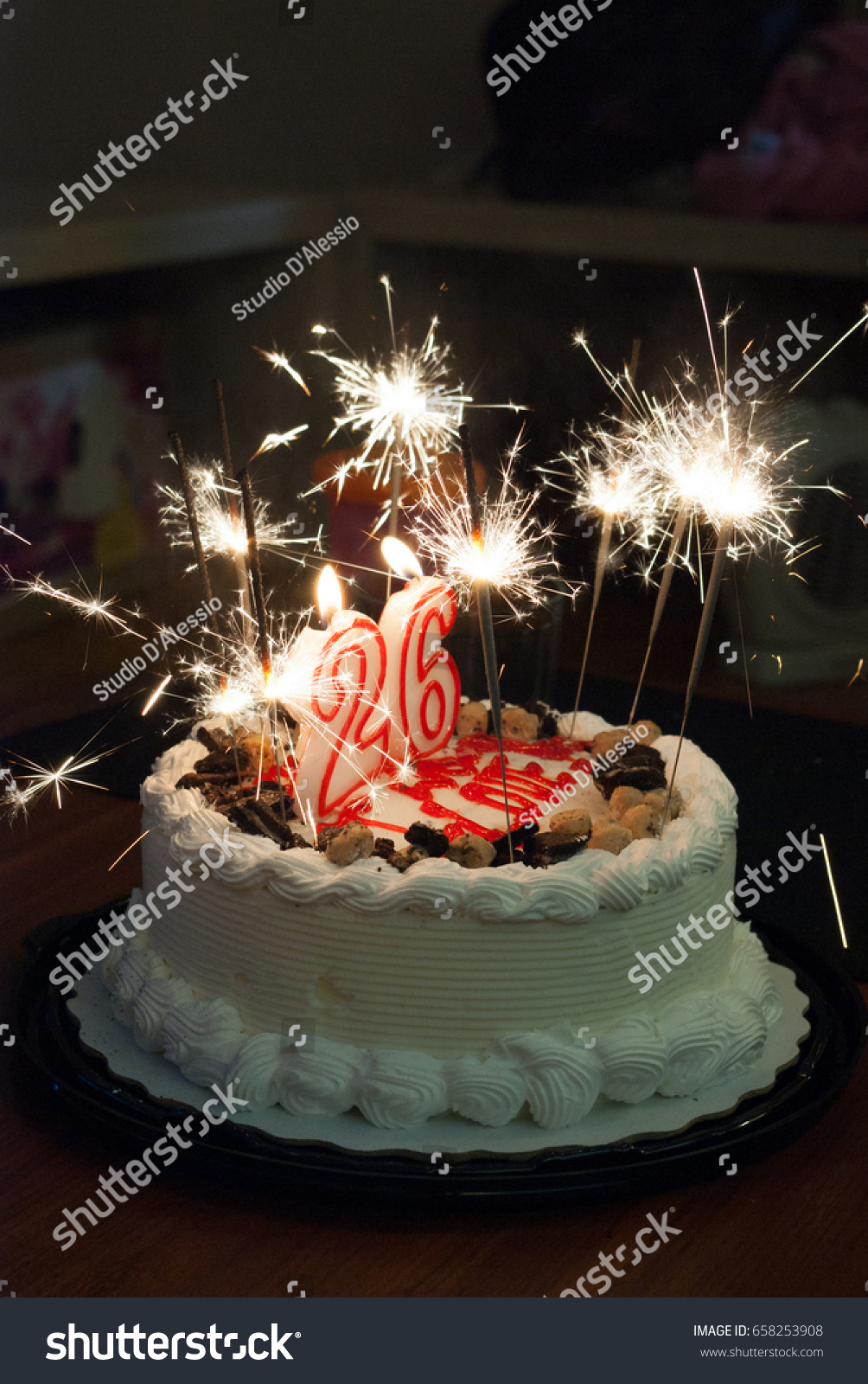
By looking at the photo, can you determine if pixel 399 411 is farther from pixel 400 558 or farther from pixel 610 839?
pixel 610 839

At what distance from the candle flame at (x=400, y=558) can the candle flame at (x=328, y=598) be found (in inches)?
4.6

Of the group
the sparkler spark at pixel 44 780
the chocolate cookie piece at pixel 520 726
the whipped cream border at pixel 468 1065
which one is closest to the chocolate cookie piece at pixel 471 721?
the chocolate cookie piece at pixel 520 726

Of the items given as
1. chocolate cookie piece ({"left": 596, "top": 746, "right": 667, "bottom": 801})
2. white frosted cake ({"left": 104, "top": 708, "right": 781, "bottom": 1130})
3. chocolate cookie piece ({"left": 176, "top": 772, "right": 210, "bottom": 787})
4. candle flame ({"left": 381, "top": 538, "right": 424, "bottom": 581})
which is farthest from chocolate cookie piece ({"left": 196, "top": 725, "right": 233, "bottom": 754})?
chocolate cookie piece ({"left": 596, "top": 746, "right": 667, "bottom": 801})

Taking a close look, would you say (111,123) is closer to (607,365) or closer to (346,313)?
(346,313)

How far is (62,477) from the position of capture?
4172mm

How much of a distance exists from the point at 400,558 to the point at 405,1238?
3.98 ft

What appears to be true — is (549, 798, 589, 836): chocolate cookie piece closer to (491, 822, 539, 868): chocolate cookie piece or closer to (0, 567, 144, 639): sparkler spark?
(491, 822, 539, 868): chocolate cookie piece

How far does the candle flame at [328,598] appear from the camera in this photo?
264 centimetres

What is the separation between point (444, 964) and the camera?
2.22 metres

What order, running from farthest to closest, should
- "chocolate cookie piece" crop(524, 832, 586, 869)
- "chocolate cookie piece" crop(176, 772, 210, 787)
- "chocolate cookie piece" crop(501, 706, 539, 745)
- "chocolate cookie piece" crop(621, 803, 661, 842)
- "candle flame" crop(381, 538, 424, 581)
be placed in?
"chocolate cookie piece" crop(501, 706, 539, 745)
"candle flame" crop(381, 538, 424, 581)
"chocolate cookie piece" crop(176, 772, 210, 787)
"chocolate cookie piece" crop(621, 803, 661, 842)
"chocolate cookie piece" crop(524, 832, 586, 869)

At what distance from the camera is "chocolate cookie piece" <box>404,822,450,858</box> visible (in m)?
2.33

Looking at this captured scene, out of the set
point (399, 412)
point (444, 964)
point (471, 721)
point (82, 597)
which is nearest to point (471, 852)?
point (444, 964)

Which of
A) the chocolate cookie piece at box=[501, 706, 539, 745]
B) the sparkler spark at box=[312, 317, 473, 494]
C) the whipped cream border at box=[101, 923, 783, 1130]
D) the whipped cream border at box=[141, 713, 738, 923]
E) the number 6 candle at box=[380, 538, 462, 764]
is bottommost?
the whipped cream border at box=[101, 923, 783, 1130]

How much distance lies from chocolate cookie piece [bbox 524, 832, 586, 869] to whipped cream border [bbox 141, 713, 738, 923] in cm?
2
